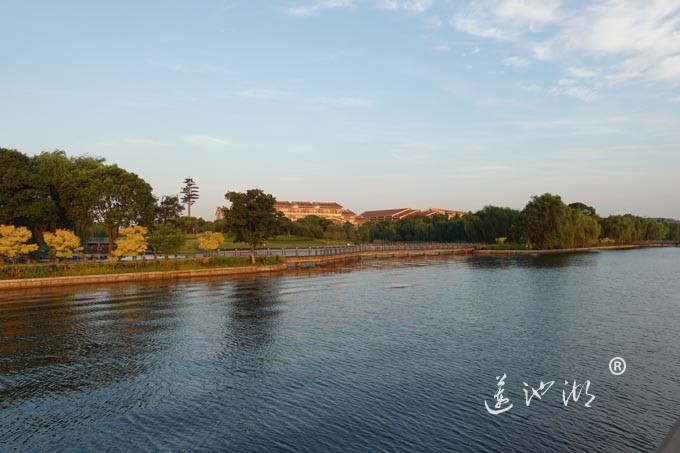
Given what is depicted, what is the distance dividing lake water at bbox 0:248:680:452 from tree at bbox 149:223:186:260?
58.9 feet

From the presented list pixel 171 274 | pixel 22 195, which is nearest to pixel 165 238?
pixel 171 274

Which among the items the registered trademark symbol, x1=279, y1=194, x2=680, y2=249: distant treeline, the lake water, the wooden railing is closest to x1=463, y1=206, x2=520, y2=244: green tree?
x1=279, y1=194, x2=680, y2=249: distant treeline

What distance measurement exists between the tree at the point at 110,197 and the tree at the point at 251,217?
11.8 meters

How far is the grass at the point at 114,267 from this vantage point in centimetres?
4766

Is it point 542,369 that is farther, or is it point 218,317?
point 218,317

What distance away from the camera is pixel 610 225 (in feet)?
491

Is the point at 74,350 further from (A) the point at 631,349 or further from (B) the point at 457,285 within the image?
(B) the point at 457,285

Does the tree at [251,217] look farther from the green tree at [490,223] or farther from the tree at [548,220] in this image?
the green tree at [490,223]

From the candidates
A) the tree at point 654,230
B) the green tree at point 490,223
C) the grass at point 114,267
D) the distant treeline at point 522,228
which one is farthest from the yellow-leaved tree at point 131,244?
the tree at point 654,230

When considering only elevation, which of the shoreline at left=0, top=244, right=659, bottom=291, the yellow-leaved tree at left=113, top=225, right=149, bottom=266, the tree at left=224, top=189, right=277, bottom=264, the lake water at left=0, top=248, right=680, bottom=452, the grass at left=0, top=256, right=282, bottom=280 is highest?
the tree at left=224, top=189, right=277, bottom=264

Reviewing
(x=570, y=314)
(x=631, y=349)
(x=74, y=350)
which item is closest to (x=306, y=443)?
(x=74, y=350)

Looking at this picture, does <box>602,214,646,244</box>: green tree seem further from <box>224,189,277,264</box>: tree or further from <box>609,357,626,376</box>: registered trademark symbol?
<box>609,357,626,376</box>: registered trademark symbol

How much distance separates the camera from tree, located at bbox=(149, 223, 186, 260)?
57.7 metres

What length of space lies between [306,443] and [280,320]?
18.1 meters
